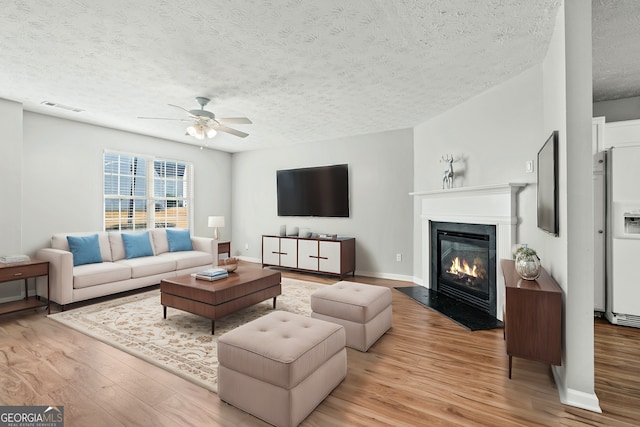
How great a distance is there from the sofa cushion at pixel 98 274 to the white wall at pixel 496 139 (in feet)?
14.5

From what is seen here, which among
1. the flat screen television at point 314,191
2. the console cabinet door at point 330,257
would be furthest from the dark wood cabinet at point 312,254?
the flat screen television at point 314,191

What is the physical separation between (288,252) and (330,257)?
94cm

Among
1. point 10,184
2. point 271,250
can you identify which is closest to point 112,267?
point 10,184

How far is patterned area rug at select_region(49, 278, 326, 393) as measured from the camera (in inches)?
92.1

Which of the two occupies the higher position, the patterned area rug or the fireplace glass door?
the fireplace glass door

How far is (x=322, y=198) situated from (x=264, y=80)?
2936mm

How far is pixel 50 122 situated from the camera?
13.9 feet

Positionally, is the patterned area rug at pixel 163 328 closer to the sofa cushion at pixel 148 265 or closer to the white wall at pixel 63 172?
the sofa cushion at pixel 148 265

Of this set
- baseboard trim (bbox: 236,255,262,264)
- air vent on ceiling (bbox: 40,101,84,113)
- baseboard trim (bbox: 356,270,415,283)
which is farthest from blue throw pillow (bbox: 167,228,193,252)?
baseboard trim (bbox: 356,270,415,283)

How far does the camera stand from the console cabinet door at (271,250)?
5820mm

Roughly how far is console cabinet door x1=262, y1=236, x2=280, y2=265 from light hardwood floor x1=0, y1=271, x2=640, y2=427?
3.32 metres

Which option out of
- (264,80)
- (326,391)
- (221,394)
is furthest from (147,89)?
(326,391)

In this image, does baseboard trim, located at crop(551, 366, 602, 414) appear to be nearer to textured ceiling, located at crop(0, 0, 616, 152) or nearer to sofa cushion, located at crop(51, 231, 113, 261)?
textured ceiling, located at crop(0, 0, 616, 152)

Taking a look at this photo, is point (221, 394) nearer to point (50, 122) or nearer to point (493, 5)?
point (493, 5)
